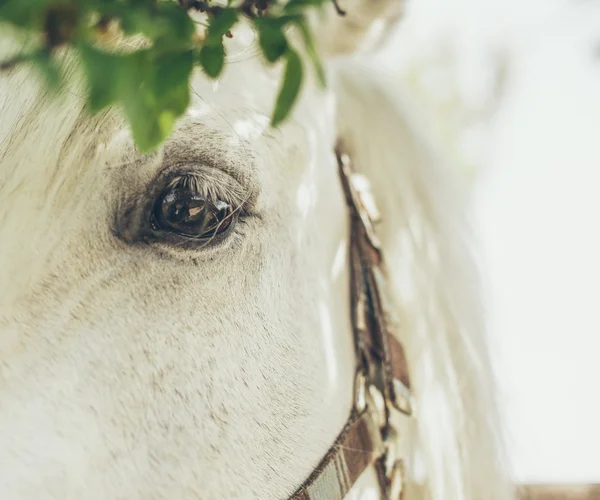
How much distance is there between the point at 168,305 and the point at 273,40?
431mm

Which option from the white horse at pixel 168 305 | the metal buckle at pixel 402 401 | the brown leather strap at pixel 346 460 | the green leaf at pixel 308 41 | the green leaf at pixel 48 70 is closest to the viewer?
the green leaf at pixel 48 70

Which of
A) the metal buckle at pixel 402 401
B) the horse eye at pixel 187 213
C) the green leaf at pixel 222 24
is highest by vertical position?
the green leaf at pixel 222 24

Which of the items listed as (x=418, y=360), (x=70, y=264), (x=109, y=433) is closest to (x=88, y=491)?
(x=109, y=433)

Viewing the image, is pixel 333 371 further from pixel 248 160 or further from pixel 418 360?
pixel 248 160

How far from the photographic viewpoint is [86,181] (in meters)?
0.92

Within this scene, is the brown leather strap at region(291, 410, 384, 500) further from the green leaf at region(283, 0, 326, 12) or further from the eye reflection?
the green leaf at region(283, 0, 326, 12)

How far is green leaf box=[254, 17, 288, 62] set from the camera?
69cm

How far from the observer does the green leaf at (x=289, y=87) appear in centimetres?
70

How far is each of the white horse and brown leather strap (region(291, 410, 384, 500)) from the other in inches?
0.8

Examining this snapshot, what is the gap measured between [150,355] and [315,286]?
1.05ft

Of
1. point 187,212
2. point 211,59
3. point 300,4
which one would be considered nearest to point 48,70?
point 211,59

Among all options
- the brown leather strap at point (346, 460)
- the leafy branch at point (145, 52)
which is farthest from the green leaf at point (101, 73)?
the brown leather strap at point (346, 460)

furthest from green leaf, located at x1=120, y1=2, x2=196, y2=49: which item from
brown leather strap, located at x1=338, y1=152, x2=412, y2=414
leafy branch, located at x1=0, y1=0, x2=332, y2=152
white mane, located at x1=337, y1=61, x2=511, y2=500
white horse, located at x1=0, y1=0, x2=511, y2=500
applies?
white mane, located at x1=337, y1=61, x2=511, y2=500

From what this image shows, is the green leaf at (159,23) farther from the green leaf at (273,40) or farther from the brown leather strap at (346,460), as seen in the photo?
the brown leather strap at (346,460)
